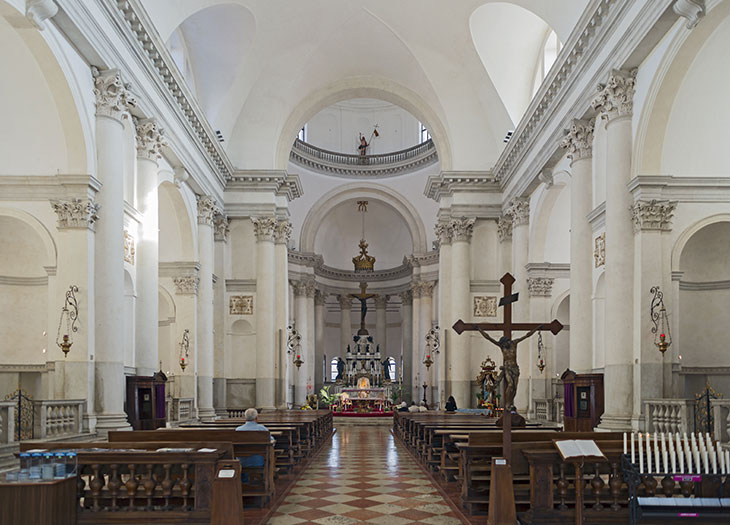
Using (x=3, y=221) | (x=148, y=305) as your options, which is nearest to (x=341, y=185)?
(x=148, y=305)

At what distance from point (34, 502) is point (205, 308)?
18.2 metres

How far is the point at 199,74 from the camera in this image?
25516 mm

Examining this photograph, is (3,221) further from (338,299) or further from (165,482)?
(338,299)

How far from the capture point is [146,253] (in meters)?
18.4

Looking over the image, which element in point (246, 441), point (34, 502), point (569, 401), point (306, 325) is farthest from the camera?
point (306, 325)

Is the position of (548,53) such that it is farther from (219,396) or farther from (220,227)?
(219,396)

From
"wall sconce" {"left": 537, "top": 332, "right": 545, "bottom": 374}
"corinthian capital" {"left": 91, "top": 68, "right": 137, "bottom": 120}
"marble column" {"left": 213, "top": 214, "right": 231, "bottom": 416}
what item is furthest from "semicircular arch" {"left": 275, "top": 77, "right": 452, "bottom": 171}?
"corinthian capital" {"left": 91, "top": 68, "right": 137, "bottom": 120}

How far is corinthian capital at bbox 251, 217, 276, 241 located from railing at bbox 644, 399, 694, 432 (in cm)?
1750

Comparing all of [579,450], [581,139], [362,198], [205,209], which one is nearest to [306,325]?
[362,198]

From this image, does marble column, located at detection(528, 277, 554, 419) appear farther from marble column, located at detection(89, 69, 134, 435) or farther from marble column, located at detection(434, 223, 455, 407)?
marble column, located at detection(89, 69, 134, 435)

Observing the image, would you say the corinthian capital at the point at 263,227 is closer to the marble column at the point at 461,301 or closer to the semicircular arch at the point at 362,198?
the marble column at the point at 461,301

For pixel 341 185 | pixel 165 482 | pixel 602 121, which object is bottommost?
pixel 165 482

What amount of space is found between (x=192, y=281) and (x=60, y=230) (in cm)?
982

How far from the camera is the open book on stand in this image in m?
7.87
